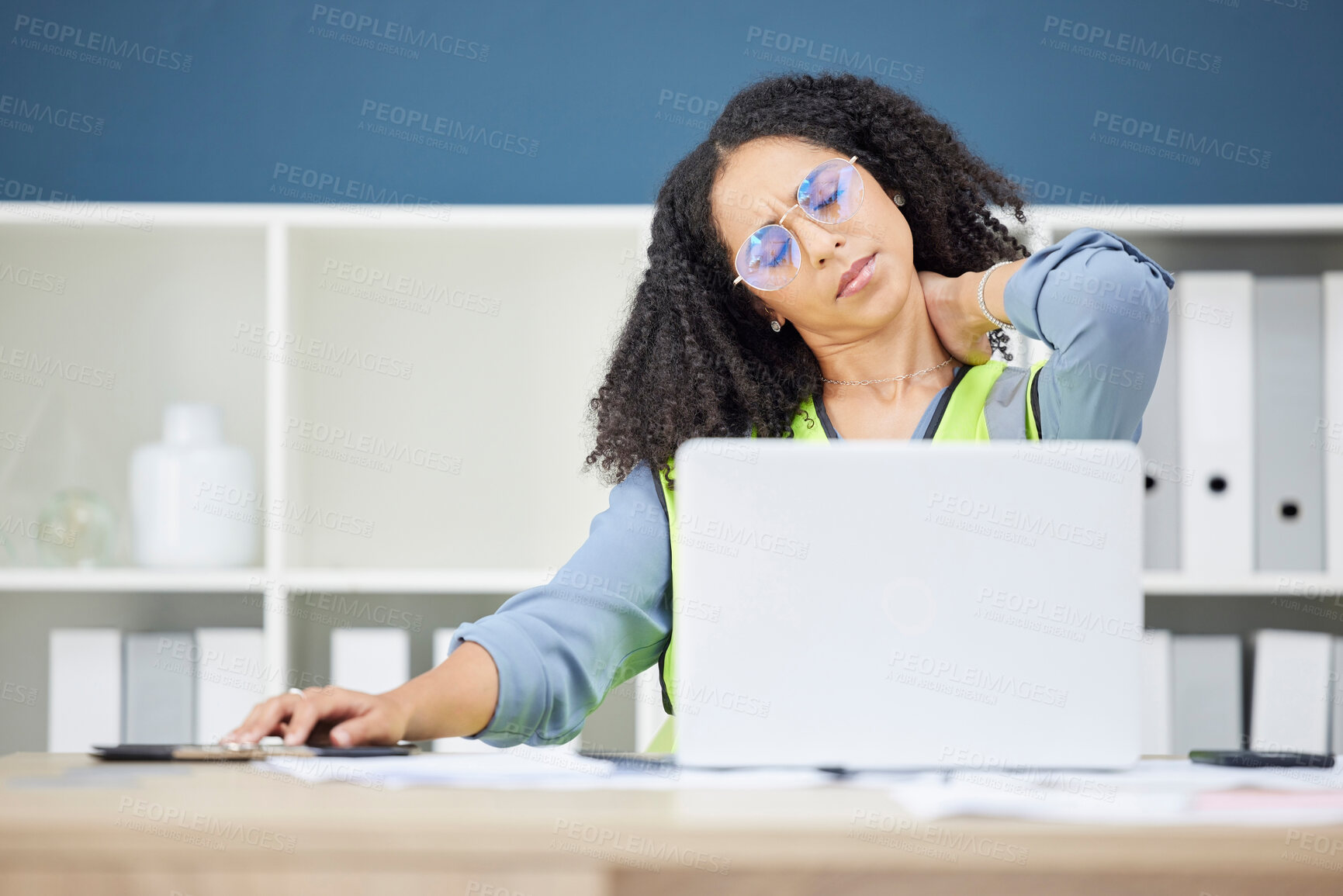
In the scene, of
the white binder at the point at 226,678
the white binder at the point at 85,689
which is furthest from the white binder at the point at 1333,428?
the white binder at the point at 85,689

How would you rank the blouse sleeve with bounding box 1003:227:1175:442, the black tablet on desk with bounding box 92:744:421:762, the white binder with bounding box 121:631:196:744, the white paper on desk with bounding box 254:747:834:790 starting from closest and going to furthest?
the white paper on desk with bounding box 254:747:834:790
the black tablet on desk with bounding box 92:744:421:762
the blouse sleeve with bounding box 1003:227:1175:442
the white binder with bounding box 121:631:196:744

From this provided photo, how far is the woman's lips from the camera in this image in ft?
4.37

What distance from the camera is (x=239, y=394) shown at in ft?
7.34

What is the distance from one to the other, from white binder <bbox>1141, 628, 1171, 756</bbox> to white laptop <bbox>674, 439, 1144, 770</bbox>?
1238 mm

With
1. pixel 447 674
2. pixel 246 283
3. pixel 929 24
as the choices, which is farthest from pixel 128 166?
pixel 447 674

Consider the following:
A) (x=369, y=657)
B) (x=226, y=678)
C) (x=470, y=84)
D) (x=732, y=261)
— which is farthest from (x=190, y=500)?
(x=732, y=261)

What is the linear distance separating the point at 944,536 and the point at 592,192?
1.78m

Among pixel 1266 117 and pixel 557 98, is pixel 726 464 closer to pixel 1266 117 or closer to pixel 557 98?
pixel 557 98

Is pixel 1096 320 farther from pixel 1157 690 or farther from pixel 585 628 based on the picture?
pixel 1157 690

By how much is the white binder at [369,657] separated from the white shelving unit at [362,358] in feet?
0.33

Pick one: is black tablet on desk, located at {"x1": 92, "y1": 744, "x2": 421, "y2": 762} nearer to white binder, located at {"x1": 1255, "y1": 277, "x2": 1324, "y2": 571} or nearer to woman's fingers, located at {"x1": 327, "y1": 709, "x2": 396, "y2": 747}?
woman's fingers, located at {"x1": 327, "y1": 709, "x2": 396, "y2": 747}

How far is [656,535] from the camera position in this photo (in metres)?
1.35

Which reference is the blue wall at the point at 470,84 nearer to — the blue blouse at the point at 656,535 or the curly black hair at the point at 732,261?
Result: the curly black hair at the point at 732,261

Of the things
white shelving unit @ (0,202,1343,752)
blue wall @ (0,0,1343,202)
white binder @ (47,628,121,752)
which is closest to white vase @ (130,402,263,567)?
white shelving unit @ (0,202,1343,752)
